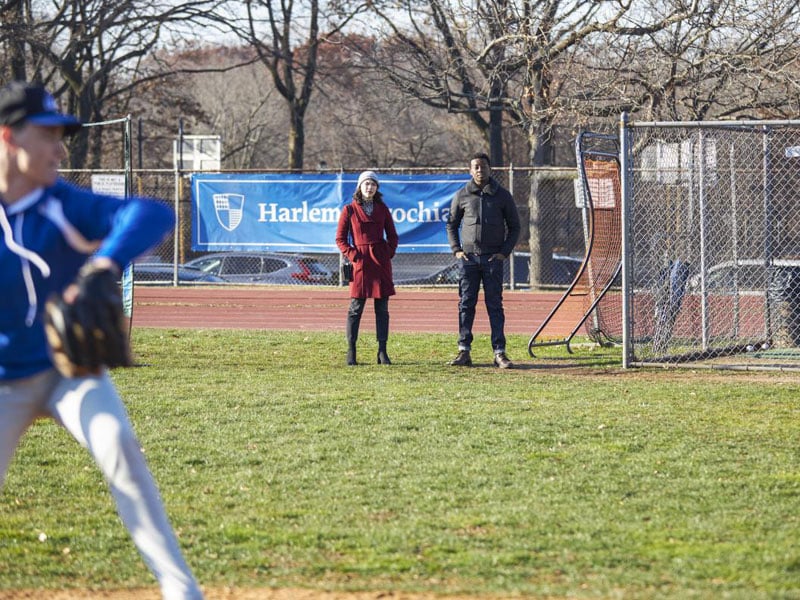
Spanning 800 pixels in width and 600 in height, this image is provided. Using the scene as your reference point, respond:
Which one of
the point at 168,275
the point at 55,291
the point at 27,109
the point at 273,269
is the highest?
the point at 27,109

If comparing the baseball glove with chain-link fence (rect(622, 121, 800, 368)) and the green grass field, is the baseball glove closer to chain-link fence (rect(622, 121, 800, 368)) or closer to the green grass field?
the green grass field

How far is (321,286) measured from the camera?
77.2 ft

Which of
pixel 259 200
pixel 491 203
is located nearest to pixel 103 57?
pixel 259 200

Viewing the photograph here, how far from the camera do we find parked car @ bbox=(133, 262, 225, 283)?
24562 mm

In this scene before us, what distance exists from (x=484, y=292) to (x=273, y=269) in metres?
12.5

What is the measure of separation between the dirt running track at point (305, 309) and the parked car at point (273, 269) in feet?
1.49

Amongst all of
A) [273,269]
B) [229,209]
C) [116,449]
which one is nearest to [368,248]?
[116,449]

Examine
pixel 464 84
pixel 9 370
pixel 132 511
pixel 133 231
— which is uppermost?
pixel 464 84

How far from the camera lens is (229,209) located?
23.6m

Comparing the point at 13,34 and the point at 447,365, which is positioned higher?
the point at 13,34

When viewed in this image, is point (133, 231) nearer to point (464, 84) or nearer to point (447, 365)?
point (447, 365)

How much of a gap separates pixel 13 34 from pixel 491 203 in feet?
65.2

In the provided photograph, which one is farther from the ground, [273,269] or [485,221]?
[485,221]

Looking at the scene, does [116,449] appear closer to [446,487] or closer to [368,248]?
[446,487]
